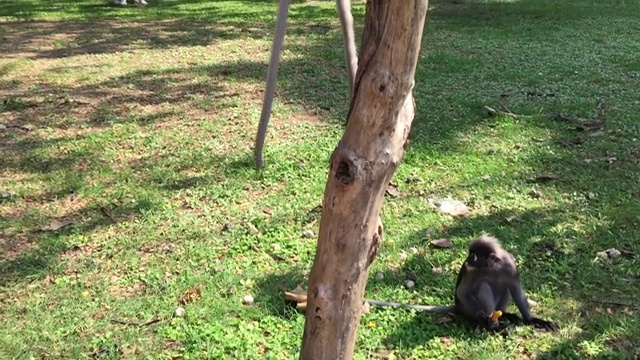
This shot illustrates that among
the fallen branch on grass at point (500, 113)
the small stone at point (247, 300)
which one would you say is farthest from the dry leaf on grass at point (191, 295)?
the fallen branch on grass at point (500, 113)

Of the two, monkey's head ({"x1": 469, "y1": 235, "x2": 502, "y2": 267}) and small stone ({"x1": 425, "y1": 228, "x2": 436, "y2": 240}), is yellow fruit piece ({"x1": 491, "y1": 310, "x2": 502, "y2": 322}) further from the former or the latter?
small stone ({"x1": 425, "y1": 228, "x2": 436, "y2": 240})

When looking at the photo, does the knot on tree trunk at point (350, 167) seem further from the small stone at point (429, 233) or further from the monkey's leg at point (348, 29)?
the small stone at point (429, 233)

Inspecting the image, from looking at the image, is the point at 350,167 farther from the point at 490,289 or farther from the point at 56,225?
the point at 56,225

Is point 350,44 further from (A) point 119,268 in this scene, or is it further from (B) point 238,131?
(B) point 238,131

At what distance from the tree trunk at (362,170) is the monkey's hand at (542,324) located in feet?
4.50

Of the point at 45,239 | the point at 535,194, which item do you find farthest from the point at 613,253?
the point at 45,239

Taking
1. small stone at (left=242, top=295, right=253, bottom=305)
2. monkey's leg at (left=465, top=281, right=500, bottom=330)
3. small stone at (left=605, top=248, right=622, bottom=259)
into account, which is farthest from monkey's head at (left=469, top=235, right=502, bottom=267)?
small stone at (left=242, top=295, right=253, bottom=305)

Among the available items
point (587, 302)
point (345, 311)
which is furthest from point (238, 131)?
point (345, 311)

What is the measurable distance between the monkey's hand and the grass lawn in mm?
51

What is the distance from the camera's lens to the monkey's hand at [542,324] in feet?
10.8

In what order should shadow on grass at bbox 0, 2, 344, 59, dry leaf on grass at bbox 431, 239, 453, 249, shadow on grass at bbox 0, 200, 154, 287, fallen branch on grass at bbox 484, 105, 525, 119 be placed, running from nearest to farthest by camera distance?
shadow on grass at bbox 0, 200, 154, 287, dry leaf on grass at bbox 431, 239, 453, 249, fallen branch on grass at bbox 484, 105, 525, 119, shadow on grass at bbox 0, 2, 344, 59

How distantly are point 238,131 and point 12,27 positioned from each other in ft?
20.8

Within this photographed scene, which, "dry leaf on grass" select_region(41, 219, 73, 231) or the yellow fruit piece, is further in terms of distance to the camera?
"dry leaf on grass" select_region(41, 219, 73, 231)

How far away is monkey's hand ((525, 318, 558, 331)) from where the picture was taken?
3.28 meters
